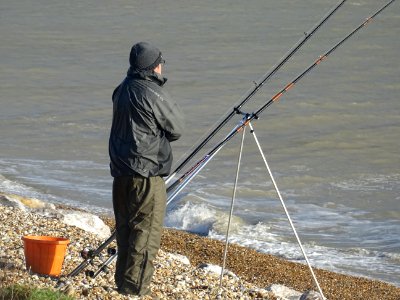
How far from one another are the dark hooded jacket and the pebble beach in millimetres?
831

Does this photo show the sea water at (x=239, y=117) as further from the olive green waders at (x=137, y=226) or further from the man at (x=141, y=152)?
the olive green waders at (x=137, y=226)

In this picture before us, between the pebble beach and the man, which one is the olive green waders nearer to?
the man

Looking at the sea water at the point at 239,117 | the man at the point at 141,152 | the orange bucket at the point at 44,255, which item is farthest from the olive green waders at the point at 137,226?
the sea water at the point at 239,117

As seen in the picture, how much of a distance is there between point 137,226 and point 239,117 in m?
12.9

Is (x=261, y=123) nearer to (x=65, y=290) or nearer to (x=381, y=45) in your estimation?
(x=381, y=45)

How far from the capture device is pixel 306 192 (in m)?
14.1

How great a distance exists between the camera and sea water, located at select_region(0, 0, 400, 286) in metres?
12.4

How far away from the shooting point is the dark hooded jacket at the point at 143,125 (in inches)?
216

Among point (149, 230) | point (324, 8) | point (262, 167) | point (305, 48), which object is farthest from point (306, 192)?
point (324, 8)

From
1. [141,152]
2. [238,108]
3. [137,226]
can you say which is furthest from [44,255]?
[238,108]

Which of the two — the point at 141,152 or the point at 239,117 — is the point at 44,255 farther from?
the point at 239,117

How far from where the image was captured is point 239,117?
18422 millimetres

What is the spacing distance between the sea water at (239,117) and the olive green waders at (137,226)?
1.51m

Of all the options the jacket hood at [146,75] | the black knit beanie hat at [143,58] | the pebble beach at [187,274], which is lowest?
the pebble beach at [187,274]
